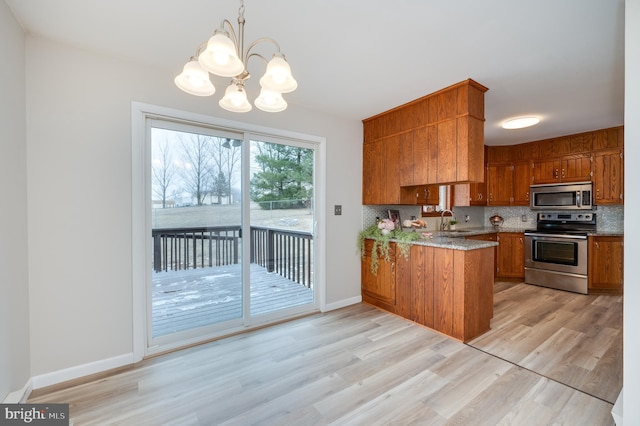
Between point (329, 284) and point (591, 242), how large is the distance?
403 centimetres

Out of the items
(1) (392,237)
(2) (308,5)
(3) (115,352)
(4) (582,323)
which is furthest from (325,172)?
(4) (582,323)

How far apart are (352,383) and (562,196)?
15.6ft

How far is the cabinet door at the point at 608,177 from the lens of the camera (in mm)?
3865

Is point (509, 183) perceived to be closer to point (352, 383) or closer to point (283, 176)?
point (283, 176)

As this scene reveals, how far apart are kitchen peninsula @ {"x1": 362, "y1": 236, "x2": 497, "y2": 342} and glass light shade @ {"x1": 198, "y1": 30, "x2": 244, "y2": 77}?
242cm

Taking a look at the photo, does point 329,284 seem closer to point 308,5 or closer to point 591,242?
point 308,5

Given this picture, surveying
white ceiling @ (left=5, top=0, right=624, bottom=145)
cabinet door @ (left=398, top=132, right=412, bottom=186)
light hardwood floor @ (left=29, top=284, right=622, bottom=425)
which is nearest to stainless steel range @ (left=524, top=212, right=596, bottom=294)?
light hardwood floor @ (left=29, top=284, right=622, bottom=425)

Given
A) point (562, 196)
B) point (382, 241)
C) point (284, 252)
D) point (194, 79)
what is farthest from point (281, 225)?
point (562, 196)

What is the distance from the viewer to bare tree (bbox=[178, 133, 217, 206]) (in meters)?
2.51

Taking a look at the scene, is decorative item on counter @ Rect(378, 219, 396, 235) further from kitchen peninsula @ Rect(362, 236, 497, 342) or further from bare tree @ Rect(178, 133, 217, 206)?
bare tree @ Rect(178, 133, 217, 206)

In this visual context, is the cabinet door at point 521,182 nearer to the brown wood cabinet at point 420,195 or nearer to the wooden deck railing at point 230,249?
the brown wood cabinet at point 420,195

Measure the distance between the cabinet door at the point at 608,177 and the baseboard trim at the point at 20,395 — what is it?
669cm

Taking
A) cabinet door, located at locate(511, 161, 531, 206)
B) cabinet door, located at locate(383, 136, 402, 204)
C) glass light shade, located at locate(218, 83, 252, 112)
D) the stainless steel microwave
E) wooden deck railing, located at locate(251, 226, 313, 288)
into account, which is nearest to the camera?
glass light shade, located at locate(218, 83, 252, 112)

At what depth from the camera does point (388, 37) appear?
1868 millimetres
